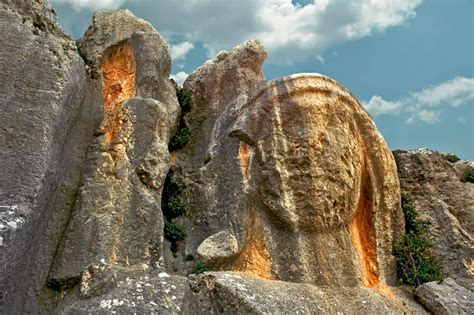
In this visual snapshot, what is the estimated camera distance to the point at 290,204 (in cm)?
1118

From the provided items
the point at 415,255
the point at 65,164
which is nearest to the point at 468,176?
the point at 415,255

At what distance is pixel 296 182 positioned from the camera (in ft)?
37.6

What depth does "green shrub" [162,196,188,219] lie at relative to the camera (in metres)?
11.5

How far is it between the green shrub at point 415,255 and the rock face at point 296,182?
0.29 m

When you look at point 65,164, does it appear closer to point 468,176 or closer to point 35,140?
point 35,140

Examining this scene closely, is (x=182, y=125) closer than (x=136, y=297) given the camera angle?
No

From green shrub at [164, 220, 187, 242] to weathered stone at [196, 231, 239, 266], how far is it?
31.0 inches

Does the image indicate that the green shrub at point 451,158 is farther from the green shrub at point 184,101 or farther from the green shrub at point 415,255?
the green shrub at point 184,101

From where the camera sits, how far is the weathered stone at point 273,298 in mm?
8366

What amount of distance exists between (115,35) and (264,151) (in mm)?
4941

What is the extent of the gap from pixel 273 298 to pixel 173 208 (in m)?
3.61

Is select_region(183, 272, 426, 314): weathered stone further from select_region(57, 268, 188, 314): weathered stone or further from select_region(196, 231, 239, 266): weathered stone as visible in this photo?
select_region(196, 231, 239, 266): weathered stone

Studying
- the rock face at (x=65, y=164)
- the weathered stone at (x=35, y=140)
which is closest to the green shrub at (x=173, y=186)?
the rock face at (x=65, y=164)

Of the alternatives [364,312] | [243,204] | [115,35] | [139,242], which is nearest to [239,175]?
[243,204]
